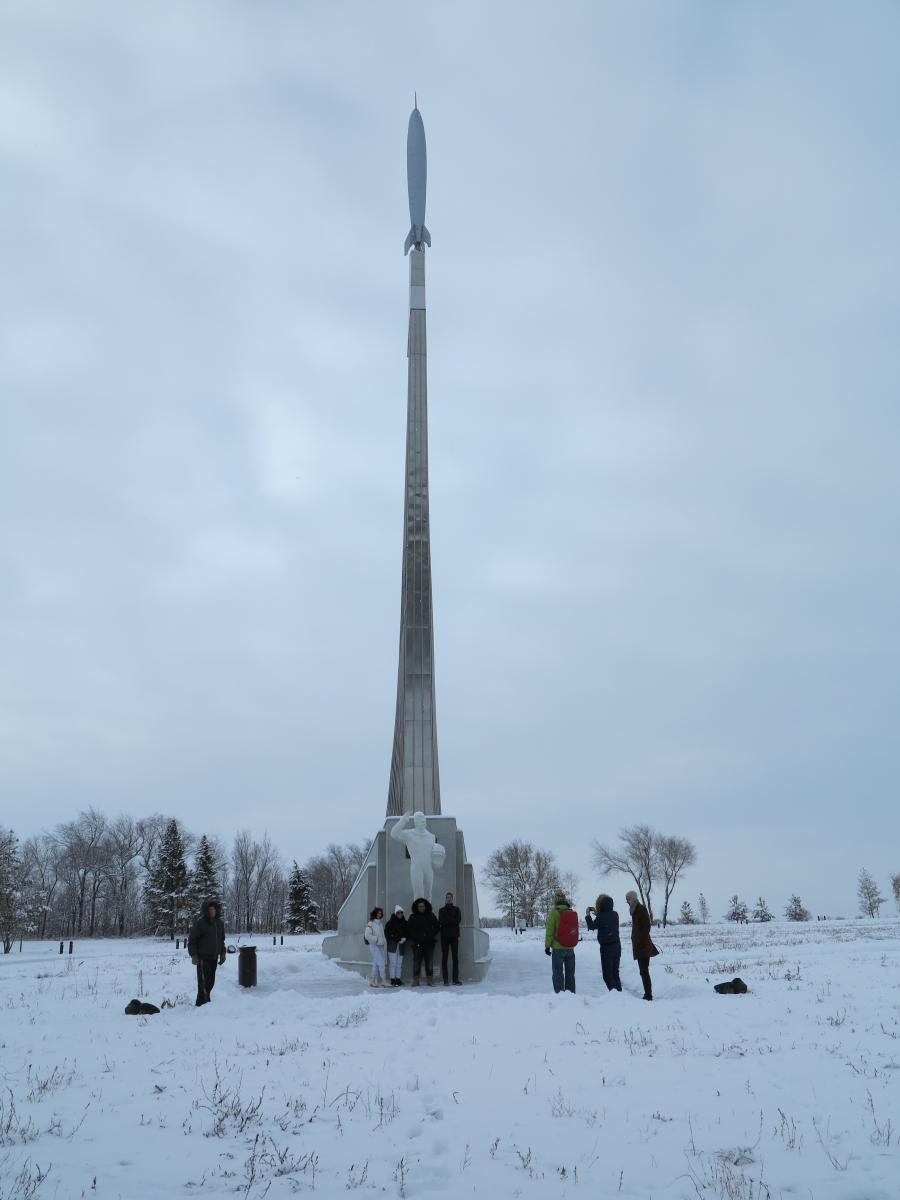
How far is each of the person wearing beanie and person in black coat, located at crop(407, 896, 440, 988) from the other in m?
0.12

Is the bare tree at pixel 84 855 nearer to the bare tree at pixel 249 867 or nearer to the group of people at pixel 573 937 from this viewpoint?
the bare tree at pixel 249 867

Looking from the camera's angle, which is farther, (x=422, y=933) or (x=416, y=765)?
(x=416, y=765)

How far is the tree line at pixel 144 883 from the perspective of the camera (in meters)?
48.7

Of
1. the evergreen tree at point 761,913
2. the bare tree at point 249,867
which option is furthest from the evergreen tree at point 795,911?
the bare tree at point 249,867

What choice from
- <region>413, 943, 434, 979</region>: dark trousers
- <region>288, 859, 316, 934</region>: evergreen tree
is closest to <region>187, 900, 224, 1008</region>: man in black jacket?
<region>413, 943, 434, 979</region>: dark trousers

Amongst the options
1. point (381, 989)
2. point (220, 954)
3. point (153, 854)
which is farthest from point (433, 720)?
point (153, 854)

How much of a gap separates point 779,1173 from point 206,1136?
3.38 meters

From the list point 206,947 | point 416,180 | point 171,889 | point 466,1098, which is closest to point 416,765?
point 206,947

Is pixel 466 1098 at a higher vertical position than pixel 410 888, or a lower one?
lower

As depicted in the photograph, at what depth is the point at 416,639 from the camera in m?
22.6

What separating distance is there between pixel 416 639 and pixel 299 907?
126ft

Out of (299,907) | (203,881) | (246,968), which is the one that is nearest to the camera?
(246,968)

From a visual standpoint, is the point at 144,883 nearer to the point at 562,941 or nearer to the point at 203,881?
the point at 203,881

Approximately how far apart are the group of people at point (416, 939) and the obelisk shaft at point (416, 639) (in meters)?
5.25
